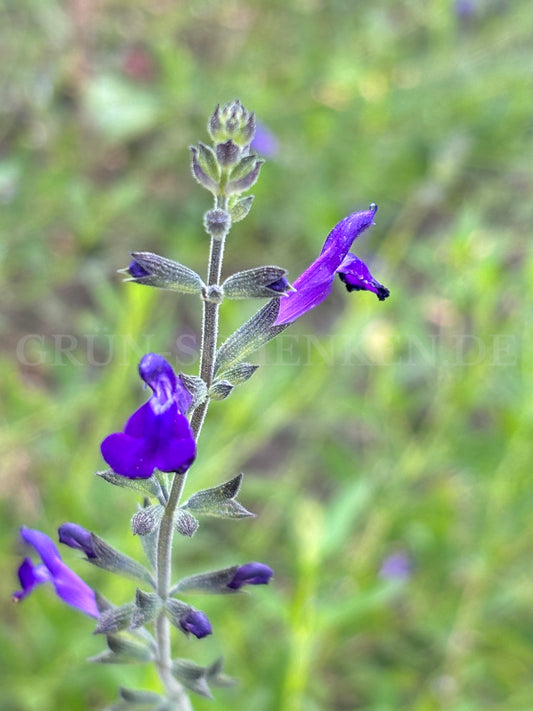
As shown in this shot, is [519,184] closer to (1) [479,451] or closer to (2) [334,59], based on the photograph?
(2) [334,59]

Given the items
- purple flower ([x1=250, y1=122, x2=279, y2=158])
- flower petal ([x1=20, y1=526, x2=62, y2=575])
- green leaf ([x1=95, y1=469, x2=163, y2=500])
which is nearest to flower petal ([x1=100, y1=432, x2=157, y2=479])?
green leaf ([x1=95, y1=469, x2=163, y2=500])

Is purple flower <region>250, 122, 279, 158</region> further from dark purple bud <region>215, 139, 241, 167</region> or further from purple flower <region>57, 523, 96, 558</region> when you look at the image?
purple flower <region>57, 523, 96, 558</region>

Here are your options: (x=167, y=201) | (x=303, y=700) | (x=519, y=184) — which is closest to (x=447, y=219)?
(x=519, y=184)

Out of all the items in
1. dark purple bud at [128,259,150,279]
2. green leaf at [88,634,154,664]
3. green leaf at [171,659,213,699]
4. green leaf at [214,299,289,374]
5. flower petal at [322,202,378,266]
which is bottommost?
green leaf at [171,659,213,699]

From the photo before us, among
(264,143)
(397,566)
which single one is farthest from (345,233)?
(264,143)

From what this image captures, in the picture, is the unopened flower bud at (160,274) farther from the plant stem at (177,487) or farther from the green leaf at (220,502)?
the green leaf at (220,502)

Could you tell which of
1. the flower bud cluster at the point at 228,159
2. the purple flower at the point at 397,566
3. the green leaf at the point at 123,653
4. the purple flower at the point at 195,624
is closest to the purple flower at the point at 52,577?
the green leaf at the point at 123,653

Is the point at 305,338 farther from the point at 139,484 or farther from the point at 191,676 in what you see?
the point at 139,484
